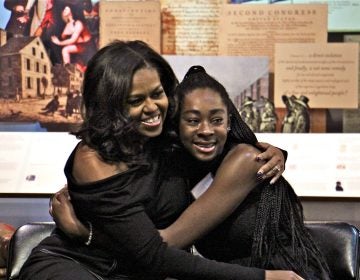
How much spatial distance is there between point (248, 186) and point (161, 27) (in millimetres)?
1280

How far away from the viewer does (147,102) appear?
1637mm

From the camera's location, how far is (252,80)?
111 inches

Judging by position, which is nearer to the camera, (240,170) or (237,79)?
(240,170)

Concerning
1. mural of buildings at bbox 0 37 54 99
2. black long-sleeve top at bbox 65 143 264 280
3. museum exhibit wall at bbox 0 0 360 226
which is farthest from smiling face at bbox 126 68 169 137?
mural of buildings at bbox 0 37 54 99

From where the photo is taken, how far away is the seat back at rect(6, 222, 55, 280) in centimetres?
207

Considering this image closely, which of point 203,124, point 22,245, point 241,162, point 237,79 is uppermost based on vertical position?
point 237,79

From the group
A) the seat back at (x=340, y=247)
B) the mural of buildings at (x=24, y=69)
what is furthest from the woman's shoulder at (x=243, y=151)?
the mural of buildings at (x=24, y=69)

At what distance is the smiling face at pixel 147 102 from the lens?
5.26 feet

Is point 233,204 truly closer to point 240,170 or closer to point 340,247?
point 240,170

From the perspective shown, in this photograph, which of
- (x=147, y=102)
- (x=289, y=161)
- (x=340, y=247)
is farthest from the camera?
(x=289, y=161)

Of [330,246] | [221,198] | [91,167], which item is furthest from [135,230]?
[330,246]

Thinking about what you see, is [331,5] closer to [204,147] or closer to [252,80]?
[252,80]

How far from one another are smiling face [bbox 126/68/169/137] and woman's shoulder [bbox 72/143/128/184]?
143mm

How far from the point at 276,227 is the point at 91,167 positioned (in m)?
0.62
